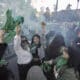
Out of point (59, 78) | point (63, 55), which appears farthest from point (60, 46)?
point (59, 78)

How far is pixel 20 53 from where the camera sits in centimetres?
289

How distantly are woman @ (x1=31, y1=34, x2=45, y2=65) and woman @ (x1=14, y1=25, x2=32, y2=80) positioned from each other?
41mm

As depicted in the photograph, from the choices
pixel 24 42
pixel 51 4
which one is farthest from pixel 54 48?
pixel 51 4

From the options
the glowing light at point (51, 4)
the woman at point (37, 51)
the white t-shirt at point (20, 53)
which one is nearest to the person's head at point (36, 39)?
the woman at point (37, 51)

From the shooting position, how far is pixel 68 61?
2.90 metres

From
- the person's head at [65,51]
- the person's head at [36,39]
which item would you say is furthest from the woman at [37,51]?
the person's head at [65,51]

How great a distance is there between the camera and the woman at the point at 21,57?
113 inches

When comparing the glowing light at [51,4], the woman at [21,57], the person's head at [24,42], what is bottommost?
the woman at [21,57]

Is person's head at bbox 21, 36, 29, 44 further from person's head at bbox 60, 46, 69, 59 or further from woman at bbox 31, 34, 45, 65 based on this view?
person's head at bbox 60, 46, 69, 59

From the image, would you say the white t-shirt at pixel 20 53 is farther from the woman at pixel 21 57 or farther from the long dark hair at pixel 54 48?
the long dark hair at pixel 54 48

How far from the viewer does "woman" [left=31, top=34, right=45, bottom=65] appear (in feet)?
9.53

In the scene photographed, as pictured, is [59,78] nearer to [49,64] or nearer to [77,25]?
[49,64]

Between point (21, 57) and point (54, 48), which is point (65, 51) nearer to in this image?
point (54, 48)

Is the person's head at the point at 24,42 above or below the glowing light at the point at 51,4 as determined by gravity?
below
